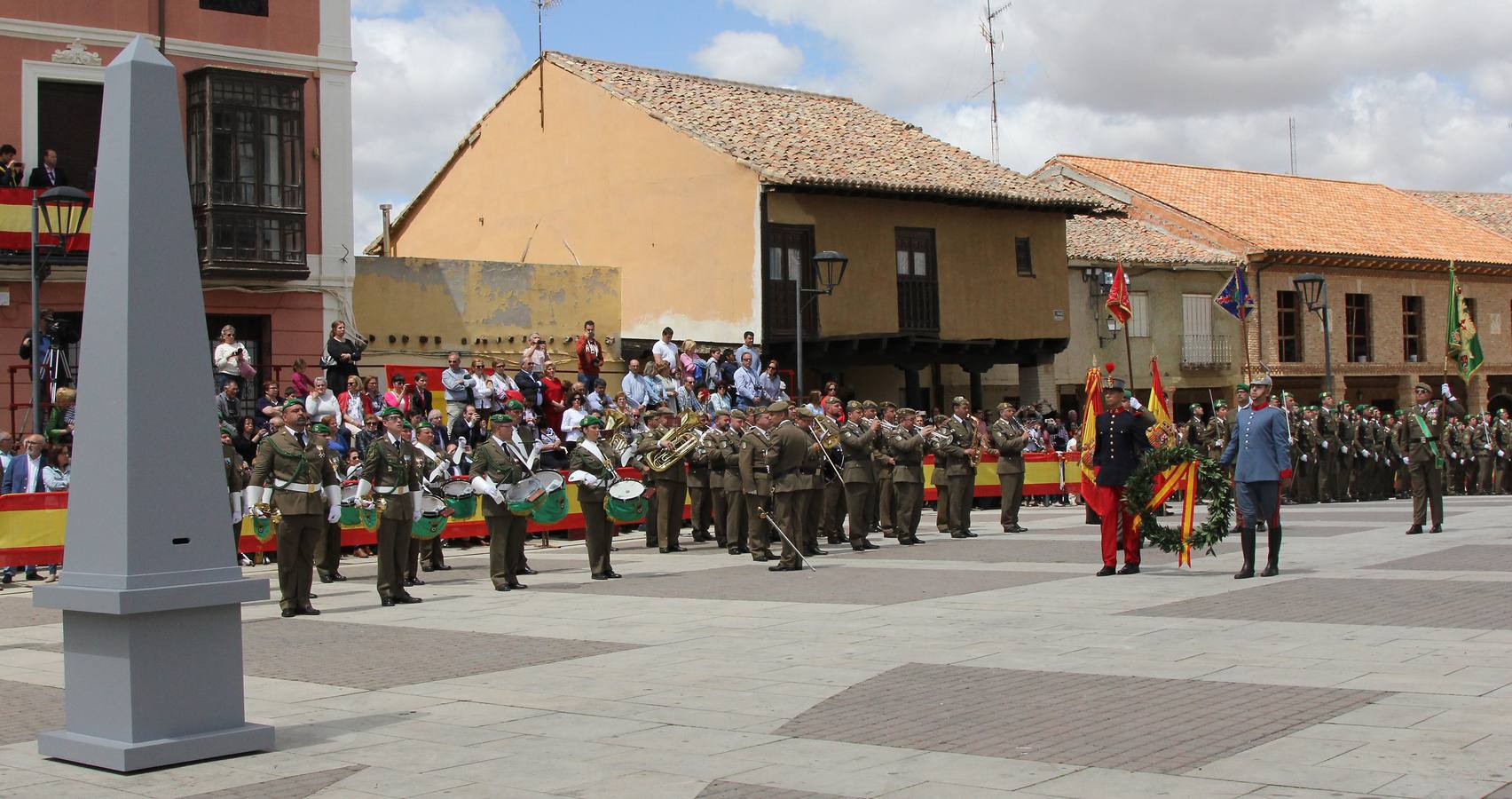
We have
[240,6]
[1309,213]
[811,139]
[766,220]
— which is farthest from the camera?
[1309,213]

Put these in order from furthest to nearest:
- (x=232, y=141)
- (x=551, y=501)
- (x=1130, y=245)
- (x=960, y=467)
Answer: (x=1130, y=245) < (x=232, y=141) < (x=960, y=467) < (x=551, y=501)

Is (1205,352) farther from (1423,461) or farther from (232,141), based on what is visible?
(232,141)

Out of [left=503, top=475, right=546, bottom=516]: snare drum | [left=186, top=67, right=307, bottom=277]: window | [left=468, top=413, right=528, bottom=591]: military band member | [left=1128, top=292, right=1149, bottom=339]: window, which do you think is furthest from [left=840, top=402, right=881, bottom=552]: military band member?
[left=1128, top=292, right=1149, bottom=339]: window

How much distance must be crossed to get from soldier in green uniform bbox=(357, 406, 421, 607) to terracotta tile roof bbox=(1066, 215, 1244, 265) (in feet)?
95.1

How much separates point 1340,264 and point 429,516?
3848 cm

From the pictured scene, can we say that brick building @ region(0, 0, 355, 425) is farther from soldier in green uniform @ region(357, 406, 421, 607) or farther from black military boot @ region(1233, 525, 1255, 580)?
black military boot @ region(1233, 525, 1255, 580)

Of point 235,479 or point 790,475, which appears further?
point 790,475

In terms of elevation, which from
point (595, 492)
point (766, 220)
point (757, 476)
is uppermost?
point (766, 220)

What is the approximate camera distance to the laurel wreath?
1523 centimetres

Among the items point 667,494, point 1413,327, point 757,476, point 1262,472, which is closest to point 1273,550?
point 1262,472

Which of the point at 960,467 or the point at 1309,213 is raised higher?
the point at 1309,213

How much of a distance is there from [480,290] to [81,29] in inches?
321

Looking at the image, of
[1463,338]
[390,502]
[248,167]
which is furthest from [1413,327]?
[390,502]

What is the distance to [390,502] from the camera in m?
15.0
